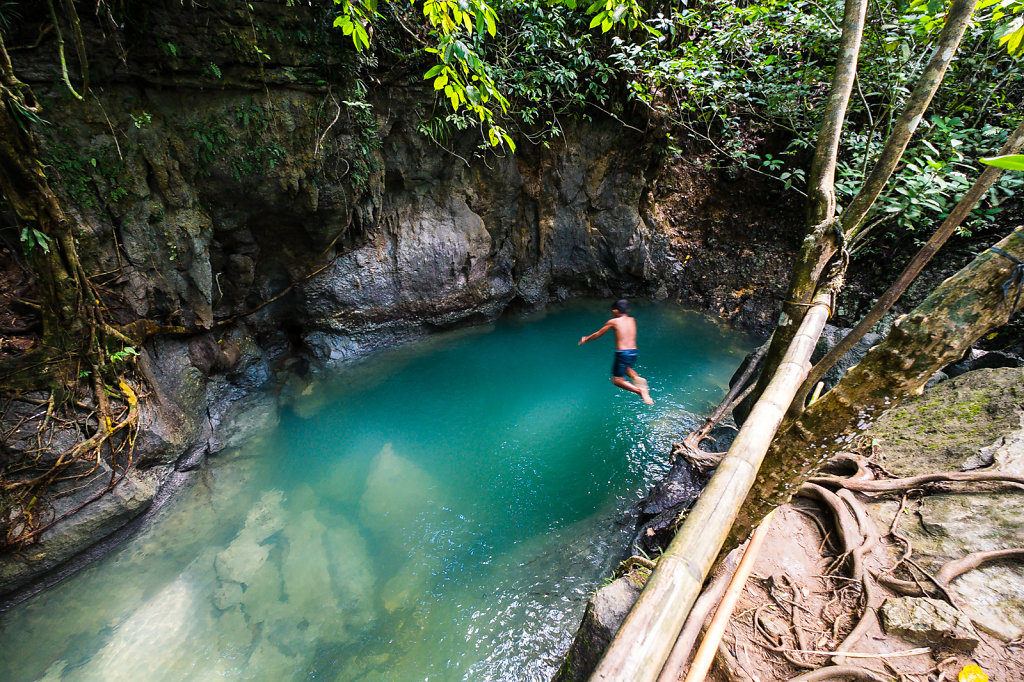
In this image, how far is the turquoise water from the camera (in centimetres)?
280

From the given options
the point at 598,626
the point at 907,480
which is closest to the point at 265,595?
the point at 598,626

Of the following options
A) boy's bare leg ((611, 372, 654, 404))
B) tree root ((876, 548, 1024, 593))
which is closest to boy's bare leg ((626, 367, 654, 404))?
boy's bare leg ((611, 372, 654, 404))

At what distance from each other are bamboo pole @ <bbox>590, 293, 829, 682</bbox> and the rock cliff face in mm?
4376

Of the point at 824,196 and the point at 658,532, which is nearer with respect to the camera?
the point at 824,196

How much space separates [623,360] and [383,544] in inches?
121

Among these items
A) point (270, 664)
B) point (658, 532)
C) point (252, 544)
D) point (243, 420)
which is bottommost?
point (270, 664)

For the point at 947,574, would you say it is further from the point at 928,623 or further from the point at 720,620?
the point at 720,620

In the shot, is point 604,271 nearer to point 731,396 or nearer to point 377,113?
point 731,396

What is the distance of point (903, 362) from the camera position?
3.78 feet

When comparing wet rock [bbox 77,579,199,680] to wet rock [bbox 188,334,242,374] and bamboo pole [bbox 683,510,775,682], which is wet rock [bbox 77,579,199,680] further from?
bamboo pole [bbox 683,510,775,682]

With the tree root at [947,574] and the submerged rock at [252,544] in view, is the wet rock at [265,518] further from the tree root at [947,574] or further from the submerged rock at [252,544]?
the tree root at [947,574]

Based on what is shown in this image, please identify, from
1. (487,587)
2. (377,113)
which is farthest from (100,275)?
(487,587)

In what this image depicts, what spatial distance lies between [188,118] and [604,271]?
650 centimetres

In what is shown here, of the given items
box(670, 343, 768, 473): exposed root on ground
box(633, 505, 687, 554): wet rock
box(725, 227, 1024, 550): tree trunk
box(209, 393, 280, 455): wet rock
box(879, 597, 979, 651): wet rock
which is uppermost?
box(725, 227, 1024, 550): tree trunk
